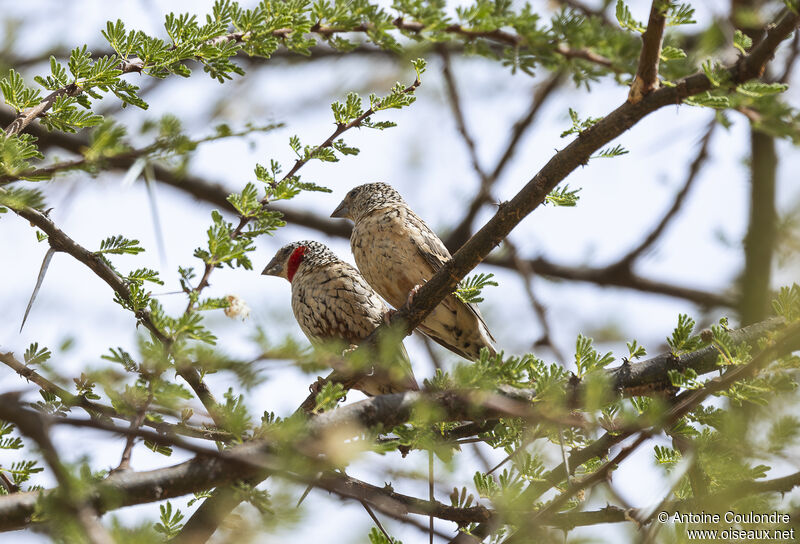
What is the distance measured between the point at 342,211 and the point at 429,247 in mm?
1410

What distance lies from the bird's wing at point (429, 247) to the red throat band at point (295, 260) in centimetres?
89

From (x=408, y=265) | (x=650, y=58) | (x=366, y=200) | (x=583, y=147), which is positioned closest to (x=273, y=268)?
(x=366, y=200)

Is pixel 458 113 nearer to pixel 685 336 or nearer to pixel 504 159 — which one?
pixel 504 159

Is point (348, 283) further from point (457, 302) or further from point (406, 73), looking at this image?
point (406, 73)

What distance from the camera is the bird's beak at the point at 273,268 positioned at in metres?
6.02

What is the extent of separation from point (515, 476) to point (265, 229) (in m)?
1.38

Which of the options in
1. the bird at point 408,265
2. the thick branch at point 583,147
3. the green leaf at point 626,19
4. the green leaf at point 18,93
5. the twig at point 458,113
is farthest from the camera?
the twig at point 458,113

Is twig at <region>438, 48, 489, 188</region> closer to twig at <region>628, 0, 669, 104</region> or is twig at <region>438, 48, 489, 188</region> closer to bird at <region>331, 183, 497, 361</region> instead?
bird at <region>331, 183, 497, 361</region>

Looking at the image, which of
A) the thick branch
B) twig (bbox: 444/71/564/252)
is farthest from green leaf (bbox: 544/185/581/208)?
twig (bbox: 444/71/564/252)

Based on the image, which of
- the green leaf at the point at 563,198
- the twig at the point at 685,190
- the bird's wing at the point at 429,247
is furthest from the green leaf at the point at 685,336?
the twig at the point at 685,190

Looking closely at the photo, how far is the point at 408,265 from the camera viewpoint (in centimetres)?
507

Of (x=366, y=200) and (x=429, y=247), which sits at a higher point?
(x=366, y=200)

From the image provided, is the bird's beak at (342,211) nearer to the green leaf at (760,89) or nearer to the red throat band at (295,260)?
the red throat band at (295,260)

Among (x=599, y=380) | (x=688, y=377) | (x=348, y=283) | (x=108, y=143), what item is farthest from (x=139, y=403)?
(x=348, y=283)
